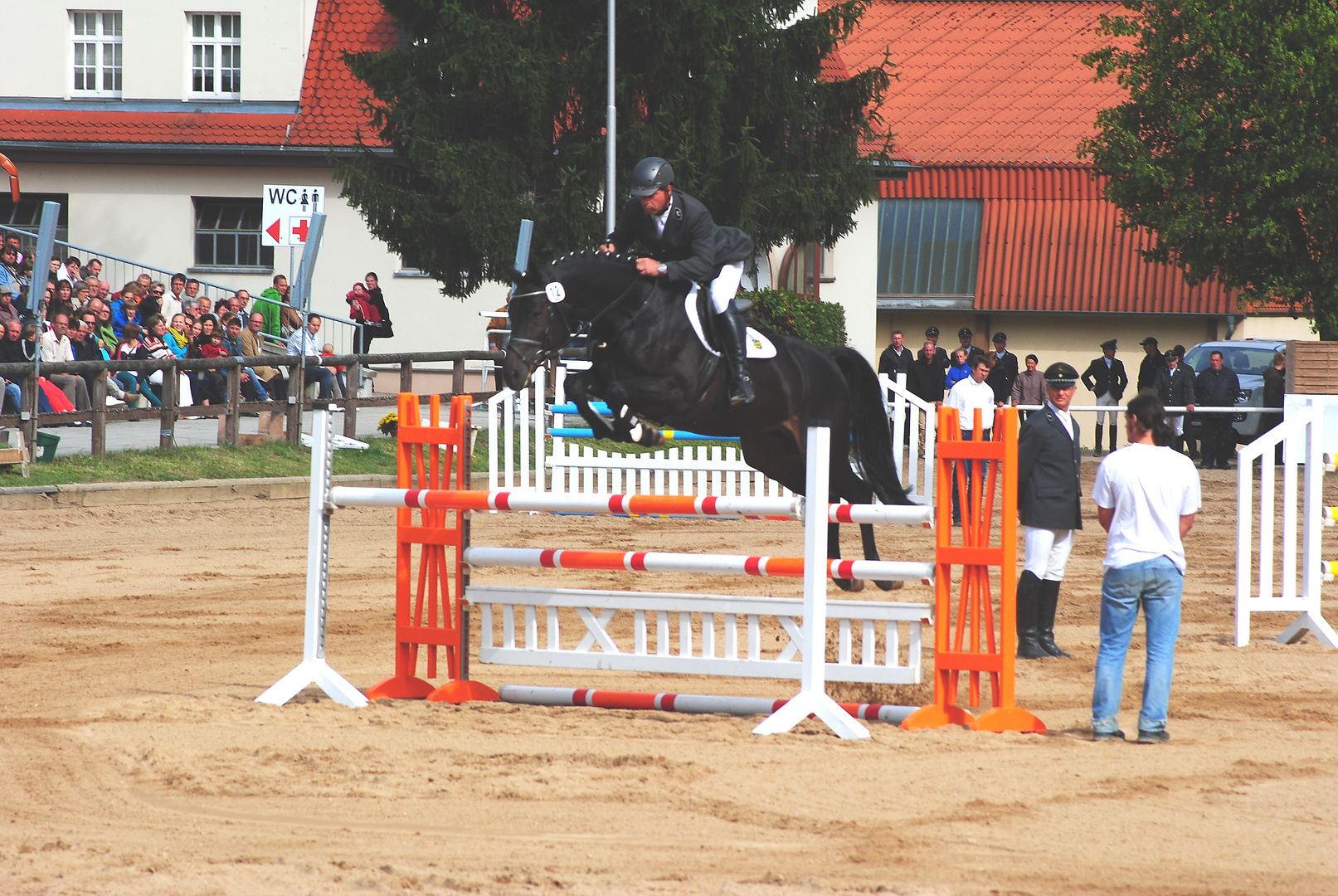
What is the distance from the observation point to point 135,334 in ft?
53.3

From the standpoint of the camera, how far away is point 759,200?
22.4 metres

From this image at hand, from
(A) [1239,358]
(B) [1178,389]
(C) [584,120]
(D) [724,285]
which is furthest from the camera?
(A) [1239,358]

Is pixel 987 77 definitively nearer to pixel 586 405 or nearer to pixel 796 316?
pixel 796 316

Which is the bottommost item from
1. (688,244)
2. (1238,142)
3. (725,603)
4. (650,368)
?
(725,603)

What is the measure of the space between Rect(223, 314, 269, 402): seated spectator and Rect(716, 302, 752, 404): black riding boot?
9.98 metres

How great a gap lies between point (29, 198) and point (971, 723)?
2596 centimetres

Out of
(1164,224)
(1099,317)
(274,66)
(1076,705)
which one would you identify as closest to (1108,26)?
(1164,224)

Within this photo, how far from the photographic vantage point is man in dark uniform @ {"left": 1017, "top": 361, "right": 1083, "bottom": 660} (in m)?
7.84

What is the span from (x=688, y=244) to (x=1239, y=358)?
18.0 m

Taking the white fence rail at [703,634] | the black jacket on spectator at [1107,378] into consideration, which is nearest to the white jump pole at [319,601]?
the white fence rail at [703,634]

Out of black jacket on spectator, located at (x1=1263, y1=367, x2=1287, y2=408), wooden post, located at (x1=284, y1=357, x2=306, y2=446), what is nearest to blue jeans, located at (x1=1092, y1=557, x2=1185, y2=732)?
wooden post, located at (x1=284, y1=357, x2=306, y2=446)

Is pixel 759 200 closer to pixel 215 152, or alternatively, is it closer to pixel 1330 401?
pixel 215 152

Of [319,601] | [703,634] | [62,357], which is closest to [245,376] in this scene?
[62,357]

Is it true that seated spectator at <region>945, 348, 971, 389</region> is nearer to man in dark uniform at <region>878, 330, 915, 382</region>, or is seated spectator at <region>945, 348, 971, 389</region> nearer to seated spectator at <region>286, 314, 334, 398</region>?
man in dark uniform at <region>878, 330, 915, 382</region>
